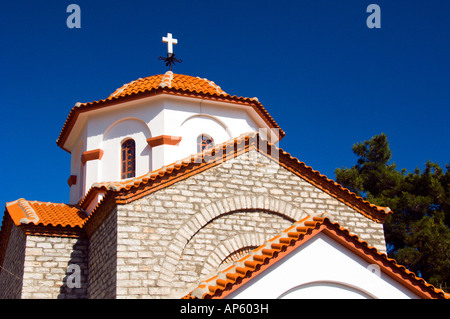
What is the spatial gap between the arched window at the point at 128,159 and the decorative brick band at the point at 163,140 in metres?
0.67

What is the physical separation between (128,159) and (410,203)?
13.8 m

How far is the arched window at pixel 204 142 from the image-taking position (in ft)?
44.9

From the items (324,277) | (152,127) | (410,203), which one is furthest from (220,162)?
(410,203)

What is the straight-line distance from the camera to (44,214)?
11906mm

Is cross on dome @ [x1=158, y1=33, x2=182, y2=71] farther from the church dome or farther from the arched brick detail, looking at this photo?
the arched brick detail

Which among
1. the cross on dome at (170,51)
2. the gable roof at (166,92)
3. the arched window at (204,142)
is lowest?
the arched window at (204,142)

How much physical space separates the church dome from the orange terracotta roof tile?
3282mm

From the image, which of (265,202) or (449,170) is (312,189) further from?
(449,170)

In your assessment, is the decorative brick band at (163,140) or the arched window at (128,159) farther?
the arched window at (128,159)

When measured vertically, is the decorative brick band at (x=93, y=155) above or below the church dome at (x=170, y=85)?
below

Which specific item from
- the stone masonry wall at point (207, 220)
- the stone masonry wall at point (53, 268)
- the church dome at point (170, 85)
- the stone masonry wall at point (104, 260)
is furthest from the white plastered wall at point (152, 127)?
the stone masonry wall at point (207, 220)

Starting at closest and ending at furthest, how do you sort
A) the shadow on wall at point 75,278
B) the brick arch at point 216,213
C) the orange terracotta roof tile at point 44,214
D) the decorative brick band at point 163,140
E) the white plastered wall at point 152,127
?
the brick arch at point 216,213 < the shadow on wall at point 75,278 < the orange terracotta roof tile at point 44,214 < the decorative brick band at point 163,140 < the white plastered wall at point 152,127

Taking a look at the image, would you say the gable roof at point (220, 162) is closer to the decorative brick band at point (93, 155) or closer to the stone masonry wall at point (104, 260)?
the stone masonry wall at point (104, 260)

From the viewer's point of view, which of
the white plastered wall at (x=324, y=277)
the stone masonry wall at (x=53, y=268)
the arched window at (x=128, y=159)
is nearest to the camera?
the white plastered wall at (x=324, y=277)
